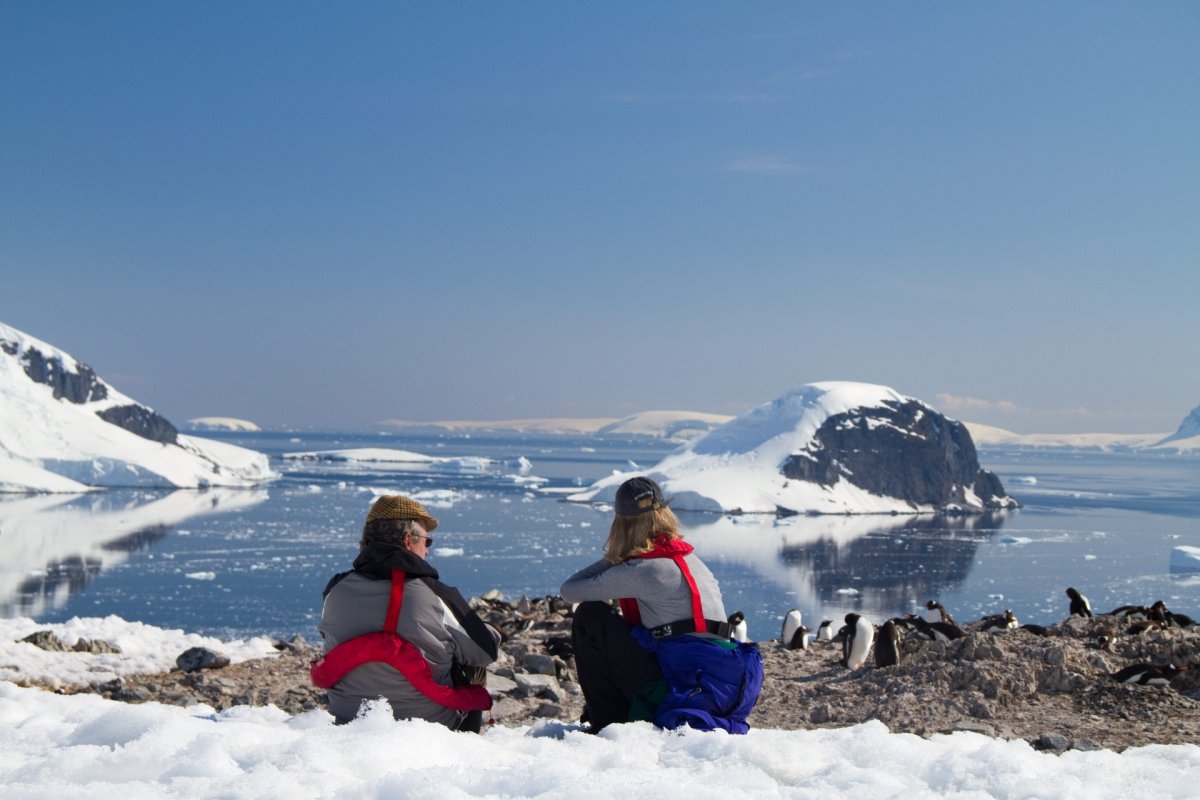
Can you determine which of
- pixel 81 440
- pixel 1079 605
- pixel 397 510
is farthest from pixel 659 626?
pixel 81 440

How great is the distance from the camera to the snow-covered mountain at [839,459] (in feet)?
Answer: 196

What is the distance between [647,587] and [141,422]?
232ft

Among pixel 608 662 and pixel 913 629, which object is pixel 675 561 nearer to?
pixel 608 662

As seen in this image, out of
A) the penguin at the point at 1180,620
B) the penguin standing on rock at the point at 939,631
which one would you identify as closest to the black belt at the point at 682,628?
the penguin standing on rock at the point at 939,631

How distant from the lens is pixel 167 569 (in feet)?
84.8

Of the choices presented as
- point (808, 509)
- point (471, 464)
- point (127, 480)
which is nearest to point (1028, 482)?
point (808, 509)

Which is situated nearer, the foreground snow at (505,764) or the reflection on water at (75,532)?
the foreground snow at (505,764)

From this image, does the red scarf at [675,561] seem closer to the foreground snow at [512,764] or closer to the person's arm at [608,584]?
the person's arm at [608,584]

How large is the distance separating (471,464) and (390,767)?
76.6 m

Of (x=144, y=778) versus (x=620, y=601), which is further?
(x=620, y=601)

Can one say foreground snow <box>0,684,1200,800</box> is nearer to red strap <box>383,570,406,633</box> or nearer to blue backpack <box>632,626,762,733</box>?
blue backpack <box>632,626,762,733</box>

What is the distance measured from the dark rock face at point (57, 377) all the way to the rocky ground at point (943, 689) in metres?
66.8

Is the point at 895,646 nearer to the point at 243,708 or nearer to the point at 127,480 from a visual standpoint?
the point at 243,708

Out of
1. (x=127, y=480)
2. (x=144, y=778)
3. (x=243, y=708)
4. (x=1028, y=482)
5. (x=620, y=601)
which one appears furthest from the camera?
(x=1028, y=482)
